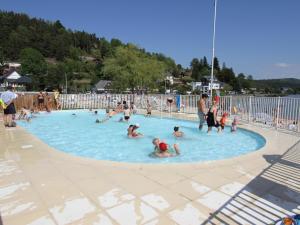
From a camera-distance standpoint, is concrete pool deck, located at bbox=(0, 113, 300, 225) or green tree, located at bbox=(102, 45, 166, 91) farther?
green tree, located at bbox=(102, 45, 166, 91)

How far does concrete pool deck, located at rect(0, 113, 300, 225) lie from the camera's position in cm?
290

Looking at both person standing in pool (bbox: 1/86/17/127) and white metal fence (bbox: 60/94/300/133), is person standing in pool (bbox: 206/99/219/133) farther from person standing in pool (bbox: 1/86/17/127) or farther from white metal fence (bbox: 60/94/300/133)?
person standing in pool (bbox: 1/86/17/127)

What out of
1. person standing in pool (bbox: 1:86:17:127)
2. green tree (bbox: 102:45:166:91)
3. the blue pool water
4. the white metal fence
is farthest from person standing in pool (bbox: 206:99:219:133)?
green tree (bbox: 102:45:166:91)

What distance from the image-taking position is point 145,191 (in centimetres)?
359

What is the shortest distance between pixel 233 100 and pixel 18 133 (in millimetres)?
9911

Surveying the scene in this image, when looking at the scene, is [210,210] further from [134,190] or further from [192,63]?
[192,63]

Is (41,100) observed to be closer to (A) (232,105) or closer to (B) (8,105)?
(B) (8,105)

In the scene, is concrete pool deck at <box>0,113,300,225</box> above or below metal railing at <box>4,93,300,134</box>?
below

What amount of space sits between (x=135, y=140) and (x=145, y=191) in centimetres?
616

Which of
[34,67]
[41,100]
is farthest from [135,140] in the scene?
[34,67]

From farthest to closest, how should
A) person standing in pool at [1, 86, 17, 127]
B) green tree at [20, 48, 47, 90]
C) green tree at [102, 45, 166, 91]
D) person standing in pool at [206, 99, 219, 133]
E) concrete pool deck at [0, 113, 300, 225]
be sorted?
1. green tree at [20, 48, 47, 90]
2. green tree at [102, 45, 166, 91]
3. person standing in pool at [1, 86, 17, 127]
4. person standing in pool at [206, 99, 219, 133]
5. concrete pool deck at [0, 113, 300, 225]

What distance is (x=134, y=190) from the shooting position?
11.9ft

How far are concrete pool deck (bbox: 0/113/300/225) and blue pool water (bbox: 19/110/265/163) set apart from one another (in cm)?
231

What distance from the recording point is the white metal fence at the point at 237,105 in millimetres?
9359
